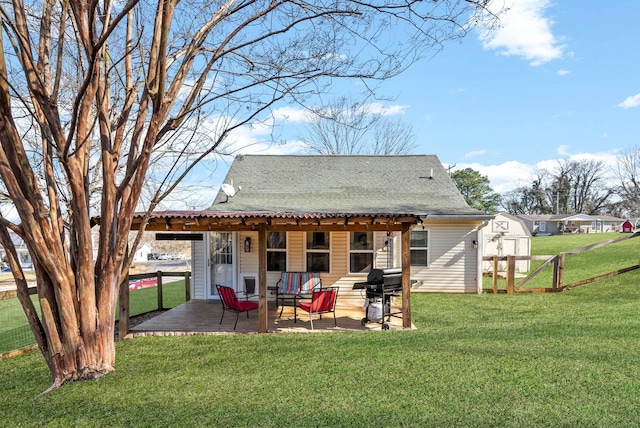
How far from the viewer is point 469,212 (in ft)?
35.1

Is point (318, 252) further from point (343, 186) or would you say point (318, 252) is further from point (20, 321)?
point (20, 321)

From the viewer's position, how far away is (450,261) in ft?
36.5

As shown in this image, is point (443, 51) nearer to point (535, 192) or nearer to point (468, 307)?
point (468, 307)

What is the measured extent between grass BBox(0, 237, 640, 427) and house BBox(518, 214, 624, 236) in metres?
45.1

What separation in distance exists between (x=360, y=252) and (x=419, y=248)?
6.20ft

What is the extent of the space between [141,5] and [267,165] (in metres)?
8.59

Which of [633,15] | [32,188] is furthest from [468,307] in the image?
[32,188]

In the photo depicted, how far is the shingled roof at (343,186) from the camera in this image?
36.3 feet

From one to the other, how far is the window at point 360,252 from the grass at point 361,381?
13.9ft

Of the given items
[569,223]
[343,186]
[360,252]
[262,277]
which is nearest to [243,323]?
[262,277]

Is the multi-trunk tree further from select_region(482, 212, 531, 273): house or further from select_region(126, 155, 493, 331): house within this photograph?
select_region(482, 212, 531, 273): house

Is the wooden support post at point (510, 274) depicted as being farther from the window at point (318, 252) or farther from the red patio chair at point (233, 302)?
the red patio chair at point (233, 302)

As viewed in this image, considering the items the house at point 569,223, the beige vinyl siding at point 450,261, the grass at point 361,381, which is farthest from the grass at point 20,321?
the house at point 569,223

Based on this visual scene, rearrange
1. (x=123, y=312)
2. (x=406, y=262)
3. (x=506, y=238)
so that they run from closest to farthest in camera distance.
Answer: (x=123, y=312) < (x=406, y=262) < (x=506, y=238)
